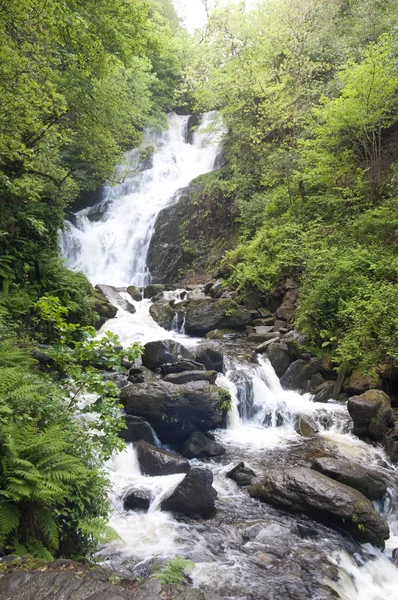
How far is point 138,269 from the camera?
72.8ft

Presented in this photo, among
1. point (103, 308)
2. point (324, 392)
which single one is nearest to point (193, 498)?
point (324, 392)

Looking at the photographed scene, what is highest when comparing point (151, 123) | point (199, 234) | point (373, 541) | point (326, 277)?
point (151, 123)

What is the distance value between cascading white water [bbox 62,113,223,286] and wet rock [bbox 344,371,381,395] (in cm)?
1425

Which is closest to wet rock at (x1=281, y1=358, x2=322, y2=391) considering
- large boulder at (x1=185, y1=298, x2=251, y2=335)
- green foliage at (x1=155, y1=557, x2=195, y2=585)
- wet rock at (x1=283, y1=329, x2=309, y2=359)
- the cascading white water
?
wet rock at (x1=283, y1=329, x2=309, y2=359)

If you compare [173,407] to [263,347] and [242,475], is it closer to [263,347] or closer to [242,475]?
[242,475]

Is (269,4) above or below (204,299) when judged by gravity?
above

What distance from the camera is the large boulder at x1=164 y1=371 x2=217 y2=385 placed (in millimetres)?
9570

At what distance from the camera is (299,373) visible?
11.2 meters

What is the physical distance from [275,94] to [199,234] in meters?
8.67

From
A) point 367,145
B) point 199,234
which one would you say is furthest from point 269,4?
point 199,234

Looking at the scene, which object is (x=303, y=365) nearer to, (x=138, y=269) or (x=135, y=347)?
(x=135, y=347)

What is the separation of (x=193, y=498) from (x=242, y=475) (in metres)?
1.39

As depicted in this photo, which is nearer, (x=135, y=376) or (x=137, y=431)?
(x=137, y=431)

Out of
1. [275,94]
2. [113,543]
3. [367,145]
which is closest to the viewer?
[113,543]
